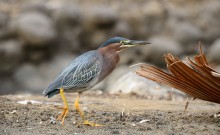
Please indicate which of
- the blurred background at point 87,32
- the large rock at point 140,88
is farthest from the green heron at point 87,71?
the blurred background at point 87,32

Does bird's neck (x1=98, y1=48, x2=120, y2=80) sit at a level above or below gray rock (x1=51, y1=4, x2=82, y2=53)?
below

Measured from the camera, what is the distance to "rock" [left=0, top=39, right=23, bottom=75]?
675 inches

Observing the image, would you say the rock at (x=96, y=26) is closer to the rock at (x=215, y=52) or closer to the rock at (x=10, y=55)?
the rock at (x=10, y=55)

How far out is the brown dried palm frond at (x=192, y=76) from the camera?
626 cm

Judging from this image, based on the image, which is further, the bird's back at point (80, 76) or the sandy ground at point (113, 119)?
the bird's back at point (80, 76)

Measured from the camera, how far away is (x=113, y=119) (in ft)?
22.3

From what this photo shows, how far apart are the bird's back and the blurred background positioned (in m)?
8.51

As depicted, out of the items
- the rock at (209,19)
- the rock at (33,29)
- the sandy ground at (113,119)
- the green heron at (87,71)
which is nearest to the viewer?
the sandy ground at (113,119)

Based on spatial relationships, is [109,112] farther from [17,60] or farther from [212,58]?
[212,58]

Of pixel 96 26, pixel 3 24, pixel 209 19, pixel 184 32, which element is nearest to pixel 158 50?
pixel 184 32

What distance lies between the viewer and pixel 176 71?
20.9 ft

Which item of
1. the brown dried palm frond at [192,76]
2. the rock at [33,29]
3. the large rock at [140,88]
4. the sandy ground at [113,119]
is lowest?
the sandy ground at [113,119]

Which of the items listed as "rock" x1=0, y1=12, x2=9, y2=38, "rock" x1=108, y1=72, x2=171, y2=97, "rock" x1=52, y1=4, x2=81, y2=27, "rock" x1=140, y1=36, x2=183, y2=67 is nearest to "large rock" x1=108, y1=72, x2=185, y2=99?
"rock" x1=108, y1=72, x2=171, y2=97

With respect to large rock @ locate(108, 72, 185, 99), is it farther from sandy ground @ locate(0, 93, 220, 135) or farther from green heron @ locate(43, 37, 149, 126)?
green heron @ locate(43, 37, 149, 126)
